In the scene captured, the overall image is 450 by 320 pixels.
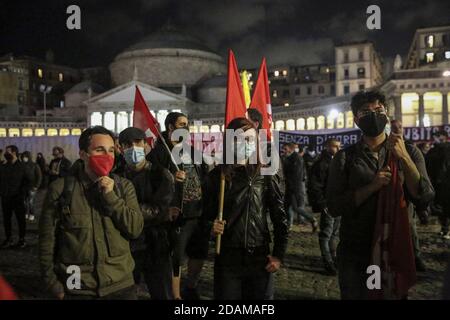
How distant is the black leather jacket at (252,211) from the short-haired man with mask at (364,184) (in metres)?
0.43

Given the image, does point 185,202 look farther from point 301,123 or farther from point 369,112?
point 301,123

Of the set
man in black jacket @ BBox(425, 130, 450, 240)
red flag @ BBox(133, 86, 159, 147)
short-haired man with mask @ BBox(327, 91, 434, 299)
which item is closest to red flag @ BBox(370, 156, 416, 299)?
short-haired man with mask @ BBox(327, 91, 434, 299)

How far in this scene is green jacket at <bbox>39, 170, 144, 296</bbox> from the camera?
3.04m

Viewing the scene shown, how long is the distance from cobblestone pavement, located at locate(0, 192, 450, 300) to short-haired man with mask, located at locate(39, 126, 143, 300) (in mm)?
2648

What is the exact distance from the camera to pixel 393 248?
3.18 meters

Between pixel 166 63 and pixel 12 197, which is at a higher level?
pixel 166 63

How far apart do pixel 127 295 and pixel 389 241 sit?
1803 mm

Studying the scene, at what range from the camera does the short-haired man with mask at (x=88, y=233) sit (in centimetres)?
304

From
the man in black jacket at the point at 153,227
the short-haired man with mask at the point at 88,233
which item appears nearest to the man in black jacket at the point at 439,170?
the man in black jacket at the point at 153,227

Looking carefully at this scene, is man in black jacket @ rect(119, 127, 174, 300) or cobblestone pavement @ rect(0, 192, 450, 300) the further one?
cobblestone pavement @ rect(0, 192, 450, 300)

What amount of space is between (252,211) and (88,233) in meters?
1.21

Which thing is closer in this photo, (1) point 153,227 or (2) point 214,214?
(2) point 214,214

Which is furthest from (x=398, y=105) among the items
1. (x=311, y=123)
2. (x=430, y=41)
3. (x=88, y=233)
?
(x=88, y=233)

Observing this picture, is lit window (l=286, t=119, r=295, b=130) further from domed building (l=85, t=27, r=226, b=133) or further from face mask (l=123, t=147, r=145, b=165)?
face mask (l=123, t=147, r=145, b=165)
